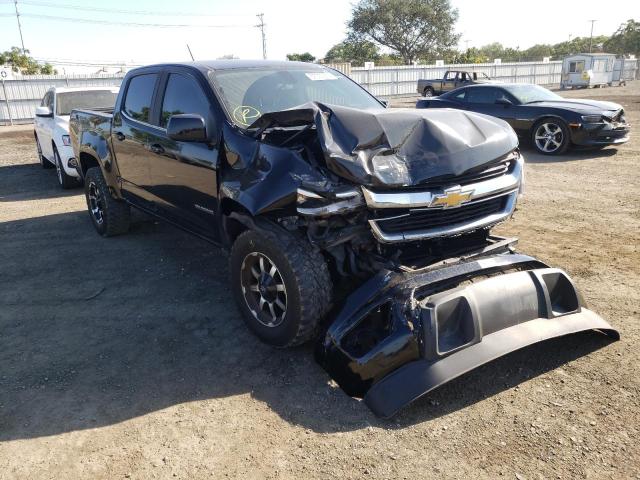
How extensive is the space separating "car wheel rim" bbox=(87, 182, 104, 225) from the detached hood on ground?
3646 millimetres

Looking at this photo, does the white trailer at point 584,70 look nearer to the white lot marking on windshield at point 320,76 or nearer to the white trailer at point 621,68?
the white trailer at point 621,68

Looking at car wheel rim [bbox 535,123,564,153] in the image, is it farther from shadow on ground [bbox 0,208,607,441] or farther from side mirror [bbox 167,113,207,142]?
side mirror [bbox 167,113,207,142]

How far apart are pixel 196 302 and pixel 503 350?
2.61m

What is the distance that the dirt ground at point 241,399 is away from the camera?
2607mm

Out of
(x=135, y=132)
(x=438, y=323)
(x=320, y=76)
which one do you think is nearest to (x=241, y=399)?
(x=438, y=323)

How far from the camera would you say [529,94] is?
11578 mm

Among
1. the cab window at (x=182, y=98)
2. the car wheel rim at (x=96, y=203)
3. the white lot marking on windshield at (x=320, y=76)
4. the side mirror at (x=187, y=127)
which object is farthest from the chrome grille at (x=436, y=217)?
the car wheel rim at (x=96, y=203)

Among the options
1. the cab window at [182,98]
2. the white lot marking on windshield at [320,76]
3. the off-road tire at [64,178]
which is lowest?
the off-road tire at [64,178]

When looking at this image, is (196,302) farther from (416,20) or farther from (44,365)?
(416,20)

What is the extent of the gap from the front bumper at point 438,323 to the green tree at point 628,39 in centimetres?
7600

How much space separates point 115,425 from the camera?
2959 millimetres

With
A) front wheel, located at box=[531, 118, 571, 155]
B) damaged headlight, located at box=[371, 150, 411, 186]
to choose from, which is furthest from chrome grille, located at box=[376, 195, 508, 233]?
front wheel, located at box=[531, 118, 571, 155]

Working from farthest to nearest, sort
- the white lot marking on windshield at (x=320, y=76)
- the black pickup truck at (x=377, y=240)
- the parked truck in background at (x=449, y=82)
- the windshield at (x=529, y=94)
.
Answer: the parked truck in background at (x=449, y=82) → the windshield at (x=529, y=94) → the white lot marking on windshield at (x=320, y=76) → the black pickup truck at (x=377, y=240)

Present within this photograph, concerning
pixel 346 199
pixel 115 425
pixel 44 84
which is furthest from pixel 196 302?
pixel 44 84
